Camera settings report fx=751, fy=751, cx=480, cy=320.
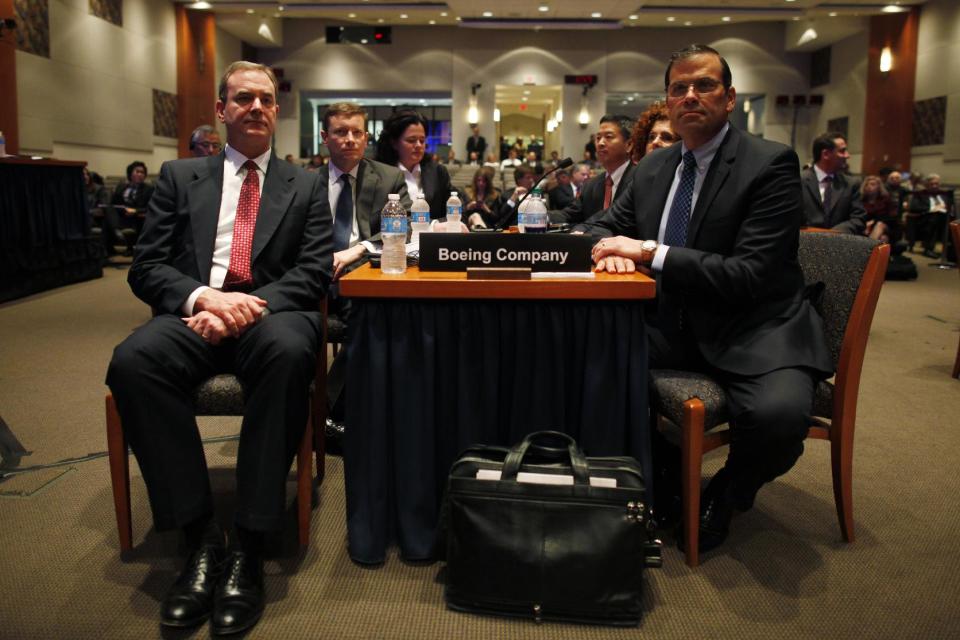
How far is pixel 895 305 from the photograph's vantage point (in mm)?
6504

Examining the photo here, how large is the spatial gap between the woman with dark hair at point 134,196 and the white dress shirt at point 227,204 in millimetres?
7826

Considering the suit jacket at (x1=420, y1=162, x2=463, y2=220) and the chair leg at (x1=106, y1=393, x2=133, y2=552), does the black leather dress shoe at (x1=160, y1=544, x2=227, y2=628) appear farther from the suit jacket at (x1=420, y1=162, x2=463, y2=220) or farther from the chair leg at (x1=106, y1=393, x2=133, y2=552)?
the suit jacket at (x1=420, y1=162, x2=463, y2=220)

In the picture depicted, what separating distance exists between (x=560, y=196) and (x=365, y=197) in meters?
4.54

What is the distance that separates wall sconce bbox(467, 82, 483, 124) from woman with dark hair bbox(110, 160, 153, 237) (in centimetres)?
1018

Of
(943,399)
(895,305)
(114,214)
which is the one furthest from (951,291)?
(114,214)

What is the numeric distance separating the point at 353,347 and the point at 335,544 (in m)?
0.60

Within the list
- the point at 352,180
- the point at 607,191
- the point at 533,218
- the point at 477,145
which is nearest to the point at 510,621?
the point at 533,218

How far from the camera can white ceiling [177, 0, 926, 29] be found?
13.6 m

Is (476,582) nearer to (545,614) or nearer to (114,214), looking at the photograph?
(545,614)

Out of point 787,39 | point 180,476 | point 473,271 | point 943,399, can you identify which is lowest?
point 943,399

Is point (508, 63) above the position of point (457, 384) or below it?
above

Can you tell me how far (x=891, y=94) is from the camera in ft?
47.7

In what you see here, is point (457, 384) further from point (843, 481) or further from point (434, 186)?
point (434, 186)

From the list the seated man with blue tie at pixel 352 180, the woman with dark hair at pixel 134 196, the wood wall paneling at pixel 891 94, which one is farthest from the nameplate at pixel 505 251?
the wood wall paneling at pixel 891 94
